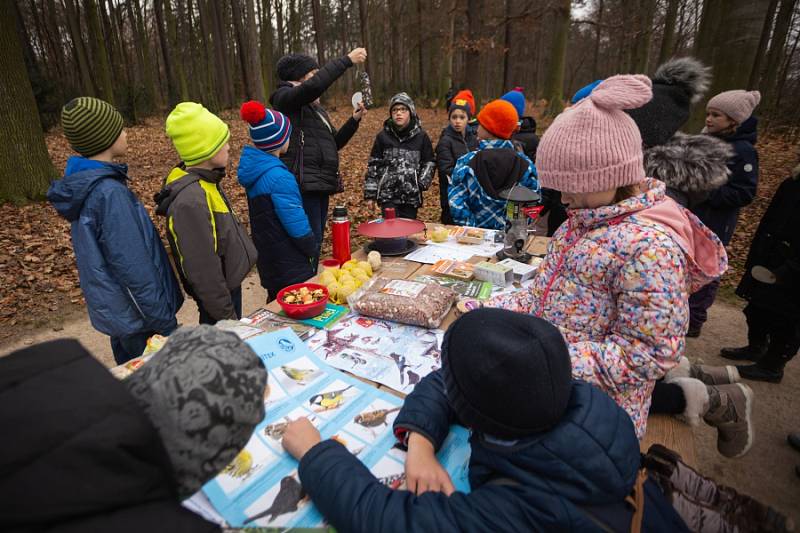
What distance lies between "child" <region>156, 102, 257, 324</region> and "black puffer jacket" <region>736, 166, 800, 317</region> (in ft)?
11.8

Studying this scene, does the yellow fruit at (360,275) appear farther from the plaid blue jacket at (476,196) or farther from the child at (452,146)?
the child at (452,146)

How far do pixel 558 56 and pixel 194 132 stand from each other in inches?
579

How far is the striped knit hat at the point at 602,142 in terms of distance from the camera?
1.33 metres

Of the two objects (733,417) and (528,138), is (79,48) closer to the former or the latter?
(528,138)

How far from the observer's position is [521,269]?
8.07 ft

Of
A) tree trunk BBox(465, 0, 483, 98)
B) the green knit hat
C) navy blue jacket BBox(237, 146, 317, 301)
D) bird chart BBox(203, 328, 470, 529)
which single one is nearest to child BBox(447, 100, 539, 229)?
navy blue jacket BBox(237, 146, 317, 301)

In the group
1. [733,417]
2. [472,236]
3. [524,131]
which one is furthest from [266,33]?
[733,417]

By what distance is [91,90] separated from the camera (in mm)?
17125

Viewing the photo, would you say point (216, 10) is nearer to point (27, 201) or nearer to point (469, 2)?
point (469, 2)

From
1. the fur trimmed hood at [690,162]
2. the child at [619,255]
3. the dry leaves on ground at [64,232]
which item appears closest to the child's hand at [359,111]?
the dry leaves on ground at [64,232]

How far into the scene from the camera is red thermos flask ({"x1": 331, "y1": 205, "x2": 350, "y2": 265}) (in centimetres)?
259

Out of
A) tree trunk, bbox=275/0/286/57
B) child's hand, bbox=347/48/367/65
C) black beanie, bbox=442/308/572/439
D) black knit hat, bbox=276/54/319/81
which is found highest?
tree trunk, bbox=275/0/286/57

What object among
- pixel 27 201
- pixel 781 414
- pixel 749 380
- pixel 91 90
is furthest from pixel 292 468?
pixel 91 90

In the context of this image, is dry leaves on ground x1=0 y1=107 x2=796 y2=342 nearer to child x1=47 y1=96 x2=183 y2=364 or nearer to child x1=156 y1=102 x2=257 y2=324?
child x1=47 y1=96 x2=183 y2=364
